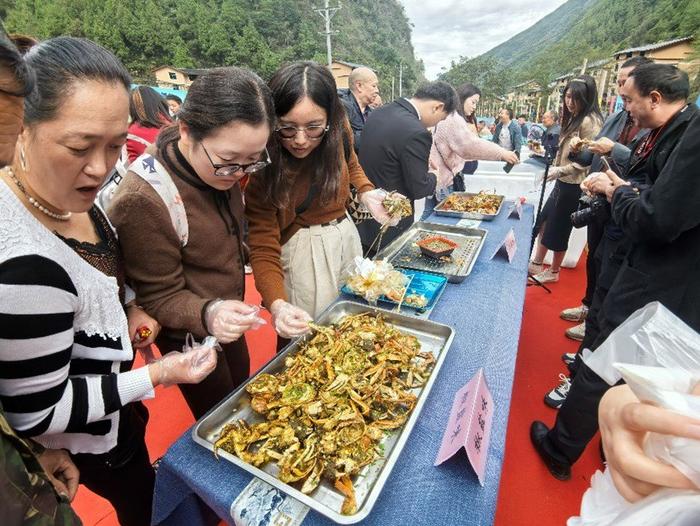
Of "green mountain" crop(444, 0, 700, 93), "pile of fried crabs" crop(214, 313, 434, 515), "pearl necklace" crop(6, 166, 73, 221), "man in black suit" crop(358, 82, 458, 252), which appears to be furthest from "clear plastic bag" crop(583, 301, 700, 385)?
"green mountain" crop(444, 0, 700, 93)

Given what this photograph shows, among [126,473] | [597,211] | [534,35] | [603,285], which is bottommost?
[126,473]

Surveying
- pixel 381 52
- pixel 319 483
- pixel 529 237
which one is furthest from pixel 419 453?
pixel 381 52

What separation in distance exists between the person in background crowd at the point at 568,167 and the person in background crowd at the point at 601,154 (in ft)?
0.86

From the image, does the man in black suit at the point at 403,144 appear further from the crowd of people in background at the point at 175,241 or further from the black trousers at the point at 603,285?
the black trousers at the point at 603,285

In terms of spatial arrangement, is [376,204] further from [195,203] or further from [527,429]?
[527,429]

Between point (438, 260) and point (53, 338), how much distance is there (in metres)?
1.97

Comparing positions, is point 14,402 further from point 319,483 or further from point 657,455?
point 657,455

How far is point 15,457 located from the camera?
599mm

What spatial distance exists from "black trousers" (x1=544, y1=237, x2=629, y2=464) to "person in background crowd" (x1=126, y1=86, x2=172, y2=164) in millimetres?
3771

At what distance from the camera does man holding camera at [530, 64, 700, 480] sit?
1.32 meters

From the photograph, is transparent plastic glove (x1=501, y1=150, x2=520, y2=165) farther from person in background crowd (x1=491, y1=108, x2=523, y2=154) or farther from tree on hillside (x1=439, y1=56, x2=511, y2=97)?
tree on hillside (x1=439, y1=56, x2=511, y2=97)

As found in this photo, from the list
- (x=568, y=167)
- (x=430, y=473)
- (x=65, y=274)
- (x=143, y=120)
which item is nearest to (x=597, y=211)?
(x=568, y=167)

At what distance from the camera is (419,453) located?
1036mm

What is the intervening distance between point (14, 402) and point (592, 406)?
227 centimetres
